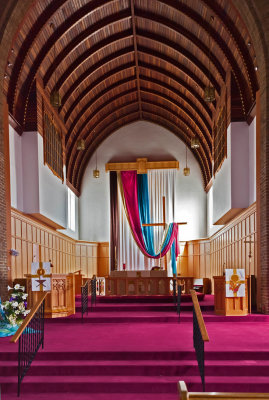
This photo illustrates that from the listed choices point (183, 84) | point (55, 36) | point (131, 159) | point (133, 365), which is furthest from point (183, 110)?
point (133, 365)

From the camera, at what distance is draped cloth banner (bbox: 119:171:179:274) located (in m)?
19.6

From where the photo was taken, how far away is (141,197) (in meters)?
20.3

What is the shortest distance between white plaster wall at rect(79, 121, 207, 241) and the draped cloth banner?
34.2 inches

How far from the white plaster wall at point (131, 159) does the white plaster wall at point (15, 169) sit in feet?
27.5

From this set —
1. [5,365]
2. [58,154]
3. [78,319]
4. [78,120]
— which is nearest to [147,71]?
[78,120]

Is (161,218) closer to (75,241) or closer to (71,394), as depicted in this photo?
(75,241)

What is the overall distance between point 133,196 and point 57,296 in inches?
419

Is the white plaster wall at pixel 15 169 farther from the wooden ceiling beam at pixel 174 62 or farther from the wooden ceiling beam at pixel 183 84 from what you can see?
the wooden ceiling beam at pixel 183 84

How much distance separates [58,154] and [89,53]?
3637 mm

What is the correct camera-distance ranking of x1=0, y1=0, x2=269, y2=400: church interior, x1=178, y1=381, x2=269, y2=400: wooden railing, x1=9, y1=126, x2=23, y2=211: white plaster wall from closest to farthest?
x1=178, y1=381, x2=269, y2=400: wooden railing, x1=0, y1=0, x2=269, y2=400: church interior, x1=9, y1=126, x2=23, y2=211: white plaster wall

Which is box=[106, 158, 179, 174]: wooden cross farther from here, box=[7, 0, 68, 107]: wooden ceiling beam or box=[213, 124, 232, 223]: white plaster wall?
box=[7, 0, 68, 107]: wooden ceiling beam

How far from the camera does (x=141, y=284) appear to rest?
44.1 ft

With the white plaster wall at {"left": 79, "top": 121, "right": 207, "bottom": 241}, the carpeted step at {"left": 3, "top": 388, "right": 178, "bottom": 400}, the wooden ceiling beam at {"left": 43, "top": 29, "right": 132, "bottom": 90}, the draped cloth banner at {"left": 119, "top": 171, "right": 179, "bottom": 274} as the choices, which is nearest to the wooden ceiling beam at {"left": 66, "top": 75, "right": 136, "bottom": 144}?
the wooden ceiling beam at {"left": 43, "top": 29, "right": 132, "bottom": 90}

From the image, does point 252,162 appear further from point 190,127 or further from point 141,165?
point 141,165
